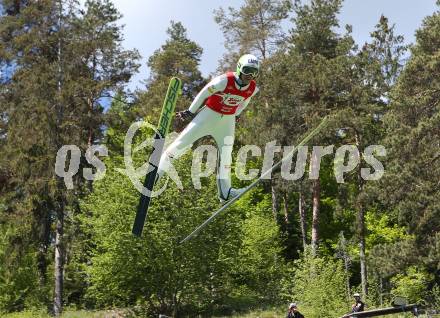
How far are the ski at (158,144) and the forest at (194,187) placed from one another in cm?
1048

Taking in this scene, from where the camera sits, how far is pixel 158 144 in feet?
21.8

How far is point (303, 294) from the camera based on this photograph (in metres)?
16.8

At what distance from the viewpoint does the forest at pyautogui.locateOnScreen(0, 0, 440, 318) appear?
1970cm

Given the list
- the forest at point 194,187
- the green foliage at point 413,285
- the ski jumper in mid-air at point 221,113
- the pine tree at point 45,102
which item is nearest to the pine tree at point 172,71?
the forest at point 194,187

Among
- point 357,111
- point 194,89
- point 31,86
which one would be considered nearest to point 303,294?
point 357,111

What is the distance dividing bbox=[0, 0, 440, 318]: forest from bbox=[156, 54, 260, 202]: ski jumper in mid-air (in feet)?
33.7

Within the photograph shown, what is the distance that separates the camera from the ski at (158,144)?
6.59 metres

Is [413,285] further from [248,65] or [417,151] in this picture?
[248,65]

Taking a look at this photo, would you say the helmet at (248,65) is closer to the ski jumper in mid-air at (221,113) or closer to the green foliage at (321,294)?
the ski jumper in mid-air at (221,113)

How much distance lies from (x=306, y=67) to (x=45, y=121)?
1132cm

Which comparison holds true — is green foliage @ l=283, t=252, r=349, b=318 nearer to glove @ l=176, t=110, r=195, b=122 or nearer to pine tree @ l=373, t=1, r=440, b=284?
pine tree @ l=373, t=1, r=440, b=284

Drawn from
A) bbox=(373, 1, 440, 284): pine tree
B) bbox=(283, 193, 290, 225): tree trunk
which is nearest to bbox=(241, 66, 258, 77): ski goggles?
bbox=(373, 1, 440, 284): pine tree

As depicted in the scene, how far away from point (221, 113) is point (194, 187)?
14352 mm

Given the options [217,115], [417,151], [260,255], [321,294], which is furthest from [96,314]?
[217,115]
